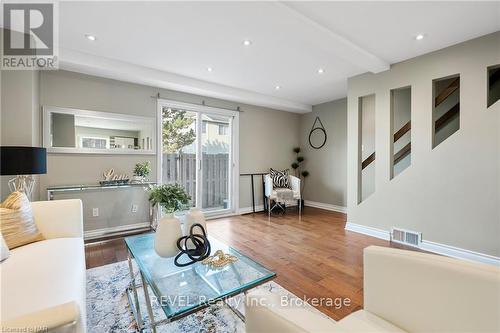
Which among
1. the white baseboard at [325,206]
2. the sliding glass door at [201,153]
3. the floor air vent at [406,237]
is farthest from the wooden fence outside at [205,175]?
the floor air vent at [406,237]

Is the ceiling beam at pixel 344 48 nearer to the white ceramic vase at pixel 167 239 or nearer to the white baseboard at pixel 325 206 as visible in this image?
the white ceramic vase at pixel 167 239

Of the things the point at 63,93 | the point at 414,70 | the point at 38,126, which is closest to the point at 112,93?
the point at 63,93

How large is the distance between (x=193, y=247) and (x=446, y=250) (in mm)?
2932

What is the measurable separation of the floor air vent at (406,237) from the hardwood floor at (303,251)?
0.15m

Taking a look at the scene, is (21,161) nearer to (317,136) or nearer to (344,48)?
(344,48)

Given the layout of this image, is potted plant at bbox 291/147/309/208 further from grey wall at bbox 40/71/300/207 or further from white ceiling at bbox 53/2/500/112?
white ceiling at bbox 53/2/500/112

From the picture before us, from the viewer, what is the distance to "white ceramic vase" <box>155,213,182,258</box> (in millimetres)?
1593

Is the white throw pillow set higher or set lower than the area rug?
higher

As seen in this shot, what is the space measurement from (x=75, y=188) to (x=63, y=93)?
130 cm

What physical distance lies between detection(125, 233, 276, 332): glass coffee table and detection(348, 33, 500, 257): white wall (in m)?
2.50

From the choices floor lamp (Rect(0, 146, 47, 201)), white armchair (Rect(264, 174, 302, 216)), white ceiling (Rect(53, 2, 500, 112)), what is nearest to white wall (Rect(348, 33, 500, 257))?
white ceiling (Rect(53, 2, 500, 112))

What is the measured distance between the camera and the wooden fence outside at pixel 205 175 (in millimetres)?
4082

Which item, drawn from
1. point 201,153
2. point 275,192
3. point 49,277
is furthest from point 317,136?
point 49,277

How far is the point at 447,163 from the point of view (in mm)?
2672
